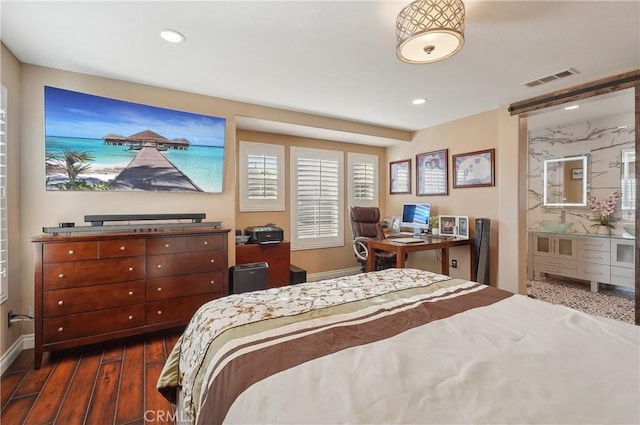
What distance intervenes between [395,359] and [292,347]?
1.17 feet

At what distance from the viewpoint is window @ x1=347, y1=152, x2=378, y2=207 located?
5008 millimetres

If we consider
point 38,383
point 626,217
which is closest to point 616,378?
point 38,383

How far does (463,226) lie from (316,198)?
2.15 m

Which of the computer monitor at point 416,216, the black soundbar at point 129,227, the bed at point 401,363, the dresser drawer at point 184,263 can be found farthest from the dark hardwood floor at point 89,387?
the computer monitor at point 416,216

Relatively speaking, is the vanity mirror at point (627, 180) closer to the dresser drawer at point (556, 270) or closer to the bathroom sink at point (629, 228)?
the bathroom sink at point (629, 228)

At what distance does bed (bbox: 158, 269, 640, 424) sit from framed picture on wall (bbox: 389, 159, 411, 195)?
3482mm

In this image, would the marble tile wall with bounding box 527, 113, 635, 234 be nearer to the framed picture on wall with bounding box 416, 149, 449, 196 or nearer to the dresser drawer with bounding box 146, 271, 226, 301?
the framed picture on wall with bounding box 416, 149, 449, 196

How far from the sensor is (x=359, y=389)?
82 cm

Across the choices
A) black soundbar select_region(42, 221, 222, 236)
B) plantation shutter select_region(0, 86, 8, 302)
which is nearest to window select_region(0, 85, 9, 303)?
plantation shutter select_region(0, 86, 8, 302)

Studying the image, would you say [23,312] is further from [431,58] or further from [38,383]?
[431,58]

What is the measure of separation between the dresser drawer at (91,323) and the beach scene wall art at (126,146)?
1.09m

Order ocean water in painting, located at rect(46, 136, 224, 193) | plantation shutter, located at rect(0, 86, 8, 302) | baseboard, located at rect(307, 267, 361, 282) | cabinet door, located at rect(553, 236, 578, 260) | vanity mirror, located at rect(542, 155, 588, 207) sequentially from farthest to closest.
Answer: baseboard, located at rect(307, 267, 361, 282), vanity mirror, located at rect(542, 155, 588, 207), cabinet door, located at rect(553, 236, 578, 260), ocean water in painting, located at rect(46, 136, 224, 193), plantation shutter, located at rect(0, 86, 8, 302)

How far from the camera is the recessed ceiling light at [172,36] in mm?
2021

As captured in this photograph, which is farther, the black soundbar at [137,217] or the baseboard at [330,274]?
the baseboard at [330,274]
